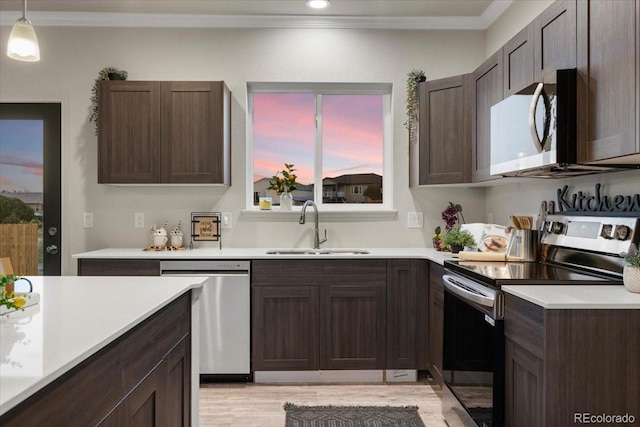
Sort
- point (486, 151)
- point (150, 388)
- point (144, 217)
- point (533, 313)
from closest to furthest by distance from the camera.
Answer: point (150, 388)
point (533, 313)
point (486, 151)
point (144, 217)

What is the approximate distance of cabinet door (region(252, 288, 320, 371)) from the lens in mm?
3029

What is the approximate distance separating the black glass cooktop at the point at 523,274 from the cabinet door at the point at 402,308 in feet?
1.79

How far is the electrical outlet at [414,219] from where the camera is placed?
11.9 ft

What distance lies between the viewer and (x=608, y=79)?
5.45 ft

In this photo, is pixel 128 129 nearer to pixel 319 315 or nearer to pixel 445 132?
pixel 319 315

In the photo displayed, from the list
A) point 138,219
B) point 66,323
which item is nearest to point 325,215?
point 138,219

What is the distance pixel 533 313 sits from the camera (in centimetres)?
159

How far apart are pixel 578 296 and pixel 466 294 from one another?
60cm

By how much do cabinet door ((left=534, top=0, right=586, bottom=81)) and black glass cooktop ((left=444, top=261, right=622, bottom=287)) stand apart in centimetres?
90

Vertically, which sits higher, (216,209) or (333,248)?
(216,209)

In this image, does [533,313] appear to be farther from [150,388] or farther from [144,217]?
[144,217]

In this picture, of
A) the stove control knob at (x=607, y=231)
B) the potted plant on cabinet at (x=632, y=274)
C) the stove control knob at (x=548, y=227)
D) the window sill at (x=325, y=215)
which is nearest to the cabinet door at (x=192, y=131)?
the window sill at (x=325, y=215)

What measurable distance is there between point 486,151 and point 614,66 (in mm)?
1173

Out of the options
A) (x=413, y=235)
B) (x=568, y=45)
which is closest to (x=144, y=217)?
(x=413, y=235)
